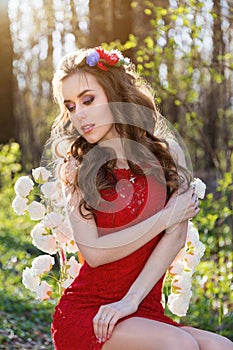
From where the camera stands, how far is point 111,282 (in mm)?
2422

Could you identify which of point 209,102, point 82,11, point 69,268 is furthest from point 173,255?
point 209,102

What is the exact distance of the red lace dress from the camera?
2357mm

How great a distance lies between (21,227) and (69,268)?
534cm

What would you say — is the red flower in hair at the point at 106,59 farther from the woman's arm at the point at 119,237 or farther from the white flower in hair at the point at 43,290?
the white flower in hair at the point at 43,290

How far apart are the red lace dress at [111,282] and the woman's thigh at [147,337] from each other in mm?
82

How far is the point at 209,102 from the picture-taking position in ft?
33.2

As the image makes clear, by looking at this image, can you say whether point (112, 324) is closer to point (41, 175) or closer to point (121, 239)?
point (121, 239)

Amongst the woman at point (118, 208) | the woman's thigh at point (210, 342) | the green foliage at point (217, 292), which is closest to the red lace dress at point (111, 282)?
the woman at point (118, 208)

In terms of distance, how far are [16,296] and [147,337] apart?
3.76 m

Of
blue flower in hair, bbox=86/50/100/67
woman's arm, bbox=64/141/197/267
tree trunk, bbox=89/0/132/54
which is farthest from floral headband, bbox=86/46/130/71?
tree trunk, bbox=89/0/132/54

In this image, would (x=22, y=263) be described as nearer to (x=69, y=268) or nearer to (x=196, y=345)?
(x=69, y=268)

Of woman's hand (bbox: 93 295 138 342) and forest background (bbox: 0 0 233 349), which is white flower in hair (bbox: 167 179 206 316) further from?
forest background (bbox: 0 0 233 349)

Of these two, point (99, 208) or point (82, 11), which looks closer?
point (99, 208)

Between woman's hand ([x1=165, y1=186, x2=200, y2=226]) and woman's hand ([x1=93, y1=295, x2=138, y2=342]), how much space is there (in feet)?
0.97
